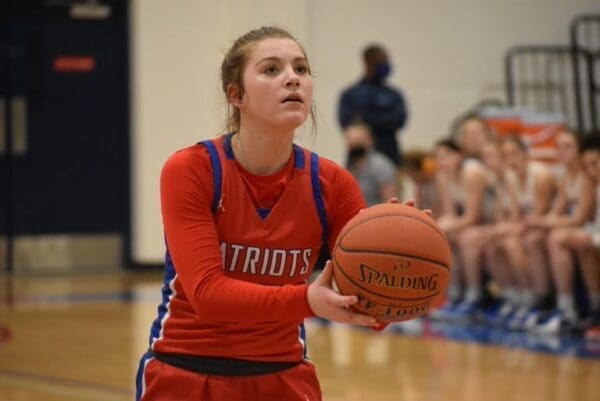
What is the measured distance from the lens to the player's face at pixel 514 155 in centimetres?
859

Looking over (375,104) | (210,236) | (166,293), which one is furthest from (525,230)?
(210,236)

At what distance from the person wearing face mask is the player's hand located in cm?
725

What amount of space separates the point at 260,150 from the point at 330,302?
0.64m

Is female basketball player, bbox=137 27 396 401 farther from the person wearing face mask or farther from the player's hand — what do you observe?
the person wearing face mask

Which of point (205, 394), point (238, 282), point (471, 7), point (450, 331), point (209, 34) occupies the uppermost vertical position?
point (471, 7)

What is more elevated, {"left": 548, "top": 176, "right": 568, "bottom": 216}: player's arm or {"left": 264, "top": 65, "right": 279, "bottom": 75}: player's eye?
{"left": 264, "top": 65, "right": 279, "bottom": 75}: player's eye

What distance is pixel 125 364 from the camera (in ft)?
22.0

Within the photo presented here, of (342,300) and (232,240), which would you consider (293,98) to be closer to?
(232,240)

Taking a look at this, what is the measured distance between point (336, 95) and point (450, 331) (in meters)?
5.10

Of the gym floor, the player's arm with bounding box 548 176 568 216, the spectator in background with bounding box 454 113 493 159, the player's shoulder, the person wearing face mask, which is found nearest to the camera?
the player's shoulder

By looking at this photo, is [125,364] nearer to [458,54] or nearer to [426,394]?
[426,394]

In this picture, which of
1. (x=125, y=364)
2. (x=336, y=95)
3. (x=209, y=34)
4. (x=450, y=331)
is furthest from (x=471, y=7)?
(x=209, y=34)

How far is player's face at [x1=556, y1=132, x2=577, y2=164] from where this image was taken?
26.5 feet

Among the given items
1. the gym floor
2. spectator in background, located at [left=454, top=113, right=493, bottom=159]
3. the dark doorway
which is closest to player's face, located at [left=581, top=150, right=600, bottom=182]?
the gym floor
